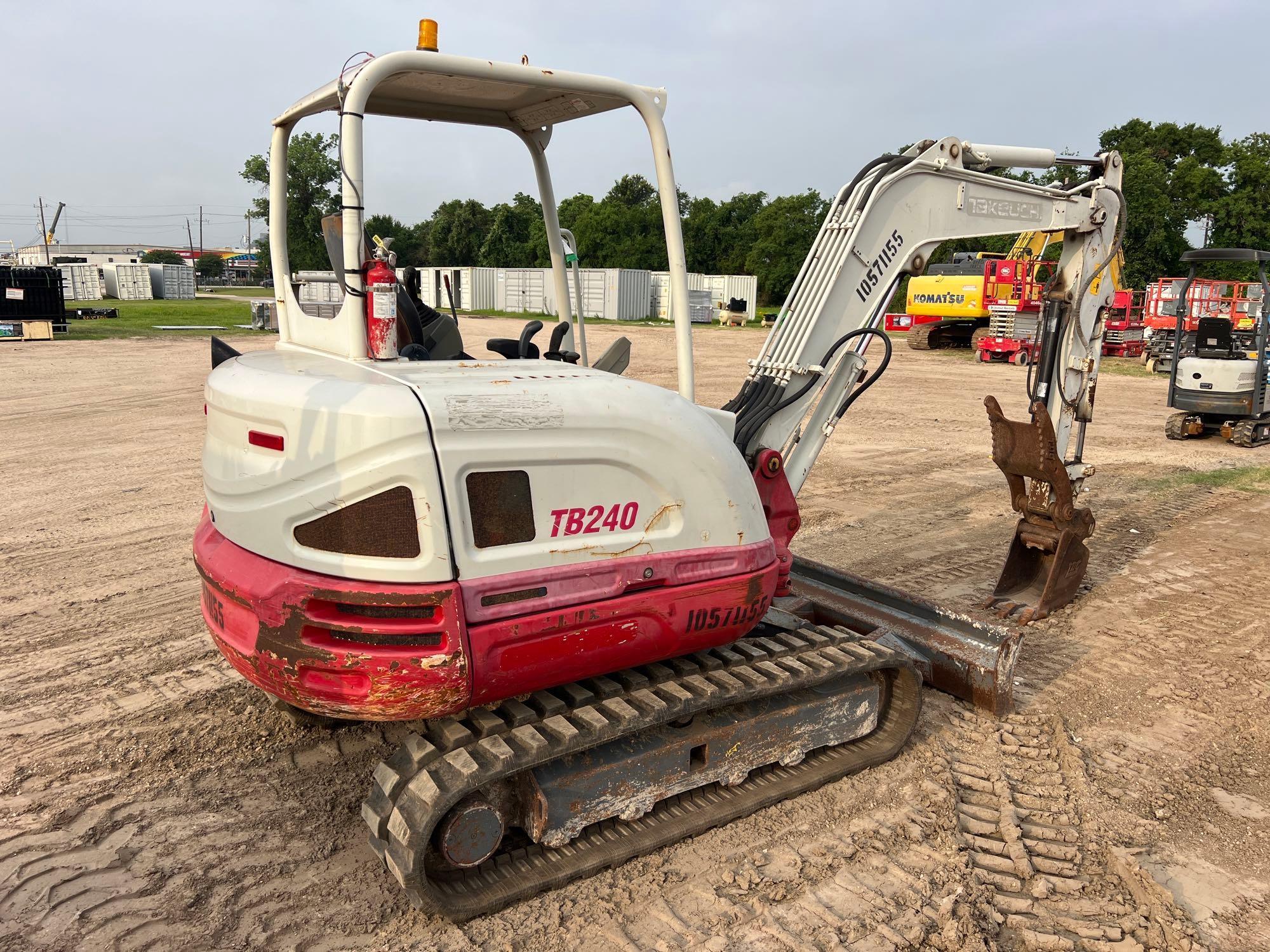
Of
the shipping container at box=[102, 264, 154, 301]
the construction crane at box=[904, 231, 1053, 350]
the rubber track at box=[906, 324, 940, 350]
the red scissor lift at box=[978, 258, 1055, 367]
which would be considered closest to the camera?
the red scissor lift at box=[978, 258, 1055, 367]

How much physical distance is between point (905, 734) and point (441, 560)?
2.31m

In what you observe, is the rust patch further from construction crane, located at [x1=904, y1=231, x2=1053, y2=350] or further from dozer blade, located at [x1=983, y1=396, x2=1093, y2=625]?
construction crane, located at [x1=904, y1=231, x2=1053, y2=350]

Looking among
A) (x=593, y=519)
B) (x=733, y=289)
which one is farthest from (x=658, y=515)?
(x=733, y=289)

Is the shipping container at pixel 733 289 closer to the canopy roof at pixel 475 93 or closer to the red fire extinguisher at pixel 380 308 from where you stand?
the canopy roof at pixel 475 93

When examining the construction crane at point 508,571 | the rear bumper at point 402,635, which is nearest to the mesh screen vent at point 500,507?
the construction crane at point 508,571

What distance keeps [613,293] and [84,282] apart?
31823 mm

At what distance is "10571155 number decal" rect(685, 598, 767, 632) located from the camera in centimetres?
339

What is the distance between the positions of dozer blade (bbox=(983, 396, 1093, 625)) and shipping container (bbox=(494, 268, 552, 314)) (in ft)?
111

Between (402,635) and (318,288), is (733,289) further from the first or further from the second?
(402,635)

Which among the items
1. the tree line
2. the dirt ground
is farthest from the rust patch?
the tree line

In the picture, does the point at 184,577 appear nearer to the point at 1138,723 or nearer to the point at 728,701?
the point at 728,701

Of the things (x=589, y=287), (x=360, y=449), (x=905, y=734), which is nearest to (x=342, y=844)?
(x=360, y=449)

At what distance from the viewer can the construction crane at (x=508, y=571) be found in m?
2.81

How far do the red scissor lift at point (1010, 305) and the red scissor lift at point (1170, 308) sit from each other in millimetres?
2693
